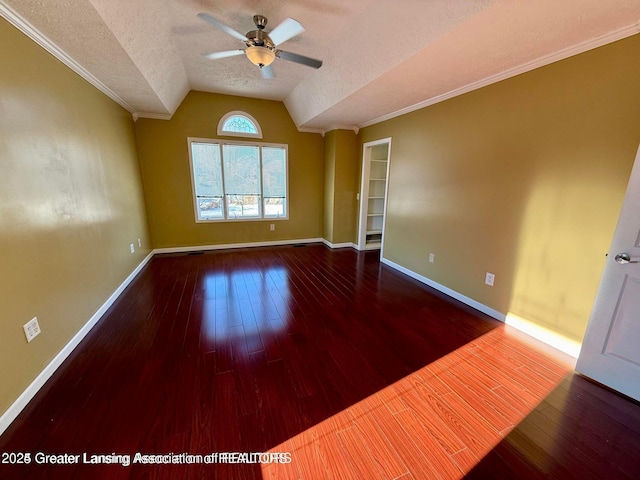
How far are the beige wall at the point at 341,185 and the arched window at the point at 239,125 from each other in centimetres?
144

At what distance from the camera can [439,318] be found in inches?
105

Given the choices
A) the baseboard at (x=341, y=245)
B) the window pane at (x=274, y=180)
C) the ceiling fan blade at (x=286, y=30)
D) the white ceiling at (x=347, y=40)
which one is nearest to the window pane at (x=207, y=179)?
the window pane at (x=274, y=180)

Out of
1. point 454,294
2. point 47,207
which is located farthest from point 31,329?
point 454,294

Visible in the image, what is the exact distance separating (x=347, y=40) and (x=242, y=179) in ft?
10.1

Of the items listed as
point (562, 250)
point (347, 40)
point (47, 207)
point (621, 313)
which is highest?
point (347, 40)

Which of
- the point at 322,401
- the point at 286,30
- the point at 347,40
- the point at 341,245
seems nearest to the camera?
the point at 322,401

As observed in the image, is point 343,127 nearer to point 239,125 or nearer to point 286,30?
point 239,125

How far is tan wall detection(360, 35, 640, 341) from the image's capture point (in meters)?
1.79

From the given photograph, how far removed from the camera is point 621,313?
170cm

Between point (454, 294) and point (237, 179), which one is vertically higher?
point (237, 179)

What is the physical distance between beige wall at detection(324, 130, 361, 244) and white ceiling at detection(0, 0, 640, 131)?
1.27 m

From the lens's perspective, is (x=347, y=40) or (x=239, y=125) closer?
(x=347, y=40)

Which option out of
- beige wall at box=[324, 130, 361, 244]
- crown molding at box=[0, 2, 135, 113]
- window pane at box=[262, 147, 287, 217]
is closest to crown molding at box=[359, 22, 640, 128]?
beige wall at box=[324, 130, 361, 244]

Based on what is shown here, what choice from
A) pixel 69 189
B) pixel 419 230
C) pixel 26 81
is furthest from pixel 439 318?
pixel 26 81
